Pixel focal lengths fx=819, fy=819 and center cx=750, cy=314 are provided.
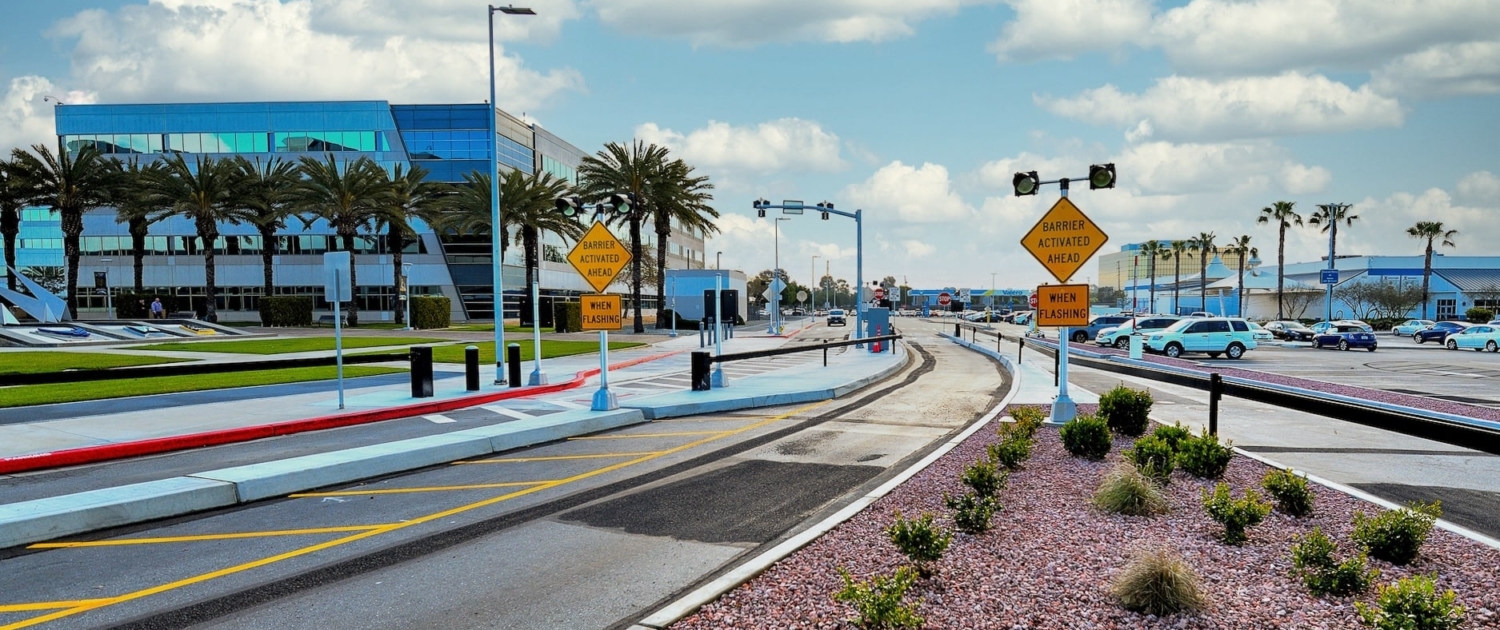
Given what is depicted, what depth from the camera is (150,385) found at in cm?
1770

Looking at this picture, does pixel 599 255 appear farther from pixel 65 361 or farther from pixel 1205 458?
pixel 65 361

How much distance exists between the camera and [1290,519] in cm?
628

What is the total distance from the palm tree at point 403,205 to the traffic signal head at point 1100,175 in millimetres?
46578

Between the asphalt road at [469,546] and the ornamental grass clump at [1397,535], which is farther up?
the ornamental grass clump at [1397,535]


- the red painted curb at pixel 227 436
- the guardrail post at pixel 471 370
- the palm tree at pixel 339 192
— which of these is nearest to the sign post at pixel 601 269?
the red painted curb at pixel 227 436

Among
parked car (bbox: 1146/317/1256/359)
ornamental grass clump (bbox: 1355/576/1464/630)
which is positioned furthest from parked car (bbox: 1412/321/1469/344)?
ornamental grass clump (bbox: 1355/576/1464/630)

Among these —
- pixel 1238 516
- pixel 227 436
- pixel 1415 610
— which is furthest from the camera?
pixel 227 436

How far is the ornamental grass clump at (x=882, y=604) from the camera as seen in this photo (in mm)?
4180

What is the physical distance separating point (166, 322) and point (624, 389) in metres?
36.5

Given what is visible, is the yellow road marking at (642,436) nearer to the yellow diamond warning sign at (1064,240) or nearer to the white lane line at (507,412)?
the white lane line at (507,412)

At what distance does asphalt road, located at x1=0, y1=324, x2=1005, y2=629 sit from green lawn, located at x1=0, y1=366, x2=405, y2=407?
Answer: 10.8m

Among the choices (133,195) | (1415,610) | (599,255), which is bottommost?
(1415,610)

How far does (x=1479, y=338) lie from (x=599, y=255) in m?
44.8

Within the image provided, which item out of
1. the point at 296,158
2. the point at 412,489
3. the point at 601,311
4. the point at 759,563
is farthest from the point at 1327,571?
the point at 296,158
